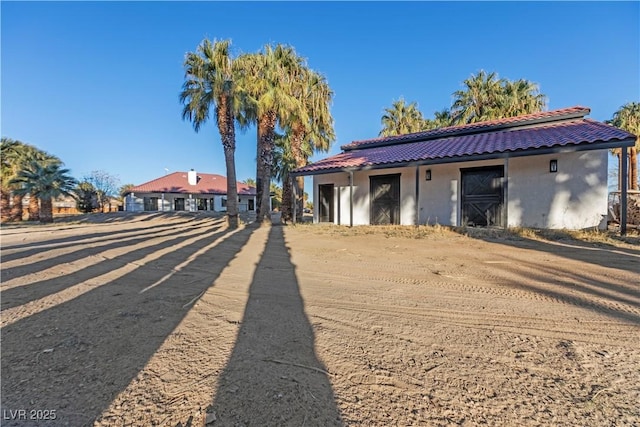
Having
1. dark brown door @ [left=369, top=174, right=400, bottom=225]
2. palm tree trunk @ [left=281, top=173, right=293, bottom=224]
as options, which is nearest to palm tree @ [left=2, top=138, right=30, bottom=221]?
palm tree trunk @ [left=281, top=173, right=293, bottom=224]

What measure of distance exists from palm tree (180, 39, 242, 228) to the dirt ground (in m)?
10.4

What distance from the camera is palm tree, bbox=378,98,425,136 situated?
25.7 m

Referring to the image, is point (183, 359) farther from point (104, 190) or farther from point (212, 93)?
point (104, 190)

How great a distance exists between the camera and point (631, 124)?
20047 millimetres

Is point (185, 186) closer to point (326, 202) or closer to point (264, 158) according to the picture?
point (264, 158)

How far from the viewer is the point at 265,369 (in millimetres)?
2012

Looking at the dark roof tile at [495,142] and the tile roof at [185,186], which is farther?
the tile roof at [185,186]

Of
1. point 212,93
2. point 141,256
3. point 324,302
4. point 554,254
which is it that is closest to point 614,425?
point 324,302

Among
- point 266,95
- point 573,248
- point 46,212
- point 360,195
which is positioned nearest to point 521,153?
point 573,248

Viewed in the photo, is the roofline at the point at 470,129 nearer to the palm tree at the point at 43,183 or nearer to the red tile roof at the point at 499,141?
the red tile roof at the point at 499,141

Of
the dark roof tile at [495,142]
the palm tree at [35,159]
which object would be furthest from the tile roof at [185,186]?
the dark roof tile at [495,142]

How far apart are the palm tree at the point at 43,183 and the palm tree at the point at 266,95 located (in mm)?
15882

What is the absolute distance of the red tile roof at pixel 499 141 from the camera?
8.53 m

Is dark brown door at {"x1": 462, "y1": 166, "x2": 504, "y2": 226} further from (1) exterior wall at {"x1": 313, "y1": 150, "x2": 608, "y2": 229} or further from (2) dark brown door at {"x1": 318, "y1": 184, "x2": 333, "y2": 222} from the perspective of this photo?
(2) dark brown door at {"x1": 318, "y1": 184, "x2": 333, "y2": 222}
